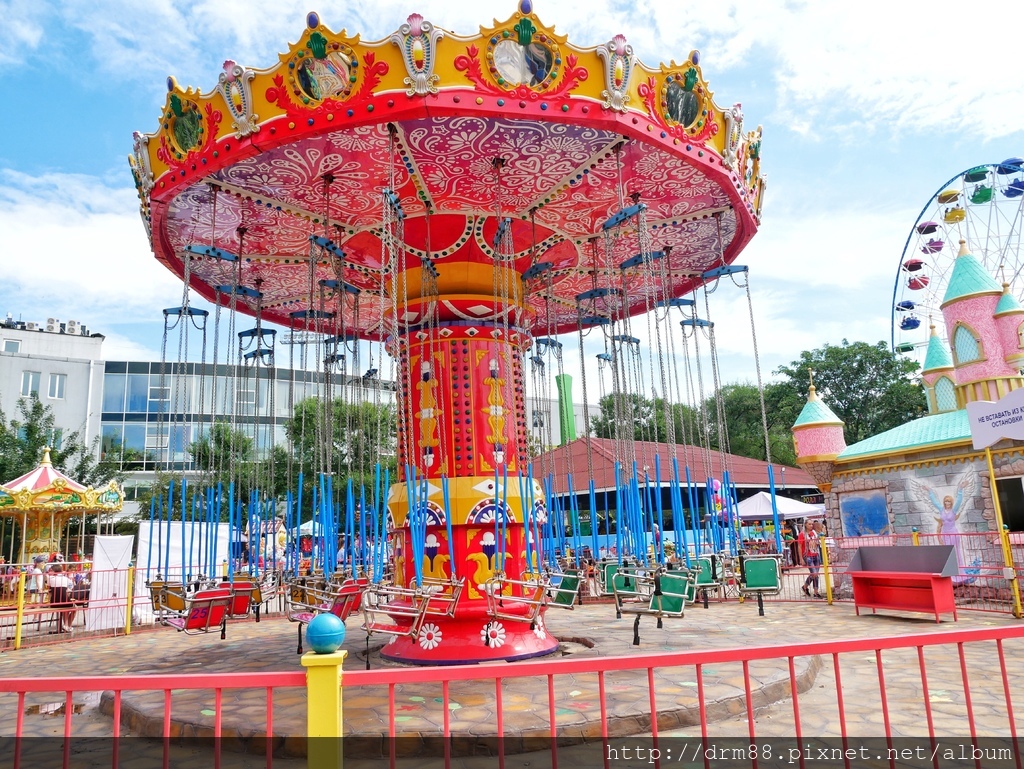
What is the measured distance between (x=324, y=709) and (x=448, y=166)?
16.7 feet

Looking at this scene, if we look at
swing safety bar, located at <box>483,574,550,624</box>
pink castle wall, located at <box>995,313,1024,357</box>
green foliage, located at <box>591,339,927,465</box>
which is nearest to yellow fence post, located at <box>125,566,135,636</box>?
swing safety bar, located at <box>483,574,550,624</box>

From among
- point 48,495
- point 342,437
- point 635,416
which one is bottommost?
point 48,495

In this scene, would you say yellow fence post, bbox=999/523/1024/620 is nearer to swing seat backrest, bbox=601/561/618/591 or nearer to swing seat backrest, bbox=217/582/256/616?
swing seat backrest, bbox=601/561/618/591

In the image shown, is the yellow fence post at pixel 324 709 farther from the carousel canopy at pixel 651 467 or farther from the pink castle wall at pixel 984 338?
the carousel canopy at pixel 651 467

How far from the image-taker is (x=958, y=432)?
41.5 ft

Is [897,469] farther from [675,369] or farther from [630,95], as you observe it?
[630,95]

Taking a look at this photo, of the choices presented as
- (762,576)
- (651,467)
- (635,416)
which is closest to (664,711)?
(762,576)

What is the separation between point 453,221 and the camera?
7.71 meters

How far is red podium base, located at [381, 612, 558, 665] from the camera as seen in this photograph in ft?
22.7

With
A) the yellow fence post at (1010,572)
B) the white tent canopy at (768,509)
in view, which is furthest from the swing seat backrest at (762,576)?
the white tent canopy at (768,509)

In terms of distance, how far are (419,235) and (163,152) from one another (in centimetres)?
259

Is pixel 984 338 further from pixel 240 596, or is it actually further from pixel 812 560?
pixel 240 596

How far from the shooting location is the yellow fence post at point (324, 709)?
2.70 meters

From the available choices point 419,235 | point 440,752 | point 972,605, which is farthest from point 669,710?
point 972,605
